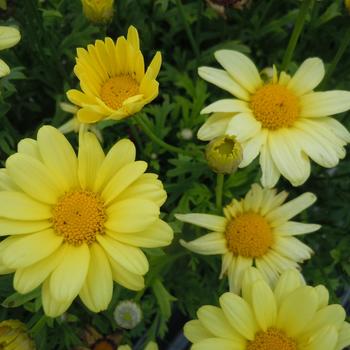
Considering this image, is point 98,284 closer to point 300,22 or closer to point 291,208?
point 291,208

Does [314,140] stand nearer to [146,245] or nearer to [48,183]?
[146,245]

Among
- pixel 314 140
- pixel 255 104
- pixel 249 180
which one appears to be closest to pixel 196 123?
pixel 249 180

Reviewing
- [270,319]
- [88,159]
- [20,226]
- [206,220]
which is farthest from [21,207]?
[270,319]

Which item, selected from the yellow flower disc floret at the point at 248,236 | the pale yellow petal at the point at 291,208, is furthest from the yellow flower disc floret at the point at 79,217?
the pale yellow petal at the point at 291,208

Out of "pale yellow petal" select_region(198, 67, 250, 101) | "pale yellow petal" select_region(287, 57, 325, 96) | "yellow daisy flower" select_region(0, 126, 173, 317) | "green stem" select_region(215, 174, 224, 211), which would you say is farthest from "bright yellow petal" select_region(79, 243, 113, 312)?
"pale yellow petal" select_region(287, 57, 325, 96)

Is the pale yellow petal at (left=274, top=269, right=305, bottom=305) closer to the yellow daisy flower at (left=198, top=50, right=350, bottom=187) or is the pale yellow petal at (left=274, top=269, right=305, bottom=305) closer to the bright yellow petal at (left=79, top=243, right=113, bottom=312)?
the yellow daisy flower at (left=198, top=50, right=350, bottom=187)

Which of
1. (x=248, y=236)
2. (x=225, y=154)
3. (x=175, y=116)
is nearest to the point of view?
(x=225, y=154)
